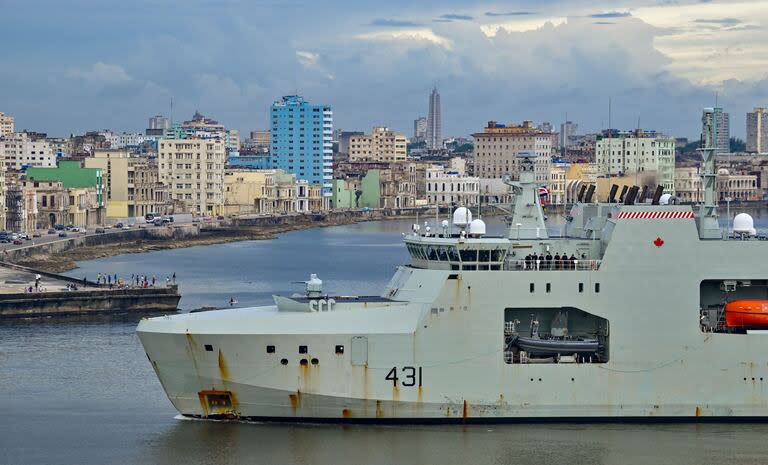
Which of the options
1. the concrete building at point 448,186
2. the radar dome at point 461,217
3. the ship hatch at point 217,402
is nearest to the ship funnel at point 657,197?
the radar dome at point 461,217

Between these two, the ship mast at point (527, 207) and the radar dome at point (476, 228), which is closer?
the radar dome at point (476, 228)

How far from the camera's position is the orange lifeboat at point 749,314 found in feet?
89.1

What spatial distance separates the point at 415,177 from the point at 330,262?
95.4 m

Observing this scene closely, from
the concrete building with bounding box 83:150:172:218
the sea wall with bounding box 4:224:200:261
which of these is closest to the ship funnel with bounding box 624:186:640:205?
the sea wall with bounding box 4:224:200:261

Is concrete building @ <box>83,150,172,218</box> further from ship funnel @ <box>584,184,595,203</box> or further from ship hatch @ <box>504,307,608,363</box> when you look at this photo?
ship hatch @ <box>504,307,608,363</box>

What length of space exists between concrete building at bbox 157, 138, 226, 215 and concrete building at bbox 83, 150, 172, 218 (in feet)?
21.6

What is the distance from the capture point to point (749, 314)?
27.2m

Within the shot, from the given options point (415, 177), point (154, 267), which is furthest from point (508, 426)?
point (415, 177)

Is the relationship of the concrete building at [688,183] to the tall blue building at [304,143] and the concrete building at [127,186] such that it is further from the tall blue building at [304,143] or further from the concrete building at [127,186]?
the concrete building at [127,186]

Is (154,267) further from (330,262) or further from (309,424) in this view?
(309,424)

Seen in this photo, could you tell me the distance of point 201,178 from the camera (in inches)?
5295

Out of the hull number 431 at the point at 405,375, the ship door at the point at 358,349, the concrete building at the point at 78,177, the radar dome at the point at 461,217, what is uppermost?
the concrete building at the point at 78,177

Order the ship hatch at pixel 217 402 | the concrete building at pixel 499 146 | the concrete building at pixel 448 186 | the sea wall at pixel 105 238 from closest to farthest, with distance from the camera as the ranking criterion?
the ship hatch at pixel 217 402, the sea wall at pixel 105 238, the concrete building at pixel 448 186, the concrete building at pixel 499 146

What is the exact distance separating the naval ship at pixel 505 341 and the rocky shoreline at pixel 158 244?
154 ft
